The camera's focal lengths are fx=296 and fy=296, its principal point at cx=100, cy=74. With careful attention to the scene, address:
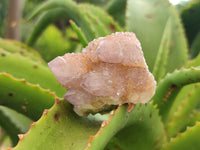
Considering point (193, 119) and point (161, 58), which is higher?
point (161, 58)

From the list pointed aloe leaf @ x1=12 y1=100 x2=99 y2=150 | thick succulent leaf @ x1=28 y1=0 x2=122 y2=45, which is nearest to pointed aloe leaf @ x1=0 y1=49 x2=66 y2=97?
thick succulent leaf @ x1=28 y1=0 x2=122 y2=45

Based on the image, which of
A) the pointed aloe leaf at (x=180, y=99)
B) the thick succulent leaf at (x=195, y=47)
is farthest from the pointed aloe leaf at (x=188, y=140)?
the thick succulent leaf at (x=195, y=47)

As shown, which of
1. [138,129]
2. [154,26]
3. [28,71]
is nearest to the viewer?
[138,129]

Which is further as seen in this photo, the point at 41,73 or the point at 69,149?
the point at 41,73

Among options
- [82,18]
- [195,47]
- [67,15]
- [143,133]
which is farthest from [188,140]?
[195,47]

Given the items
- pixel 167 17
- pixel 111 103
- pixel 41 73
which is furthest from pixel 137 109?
pixel 167 17

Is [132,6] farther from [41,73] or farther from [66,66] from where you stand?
[66,66]

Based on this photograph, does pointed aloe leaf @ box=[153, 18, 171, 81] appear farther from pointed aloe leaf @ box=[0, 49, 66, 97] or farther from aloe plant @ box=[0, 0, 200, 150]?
pointed aloe leaf @ box=[0, 49, 66, 97]

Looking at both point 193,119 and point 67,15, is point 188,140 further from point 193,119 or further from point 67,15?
point 67,15
